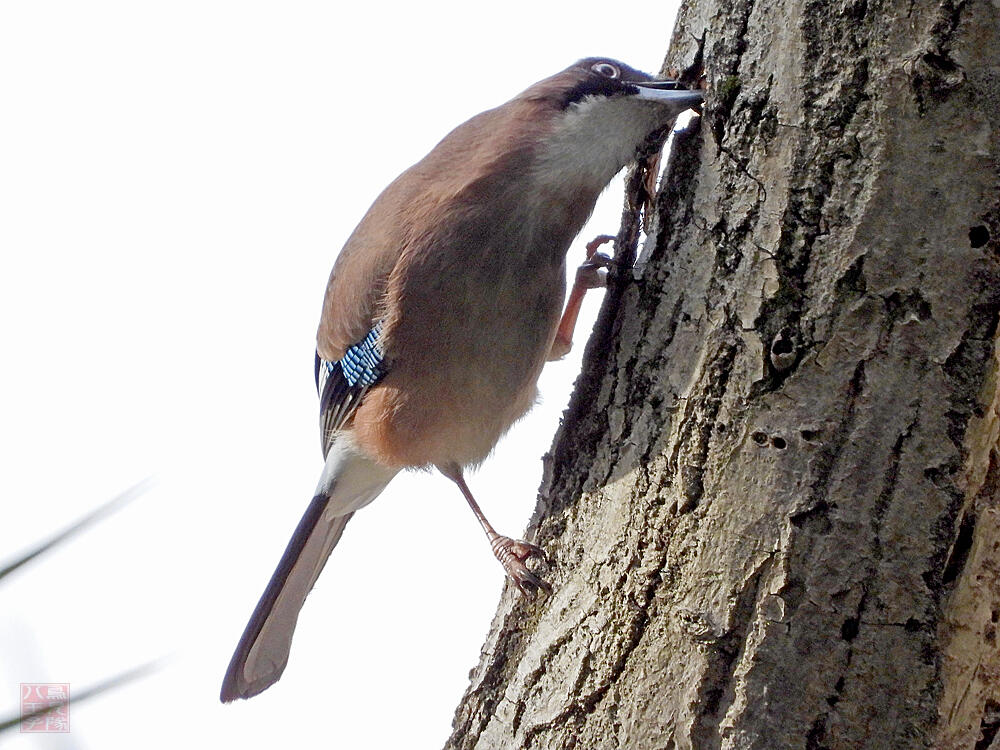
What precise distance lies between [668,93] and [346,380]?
1.95m

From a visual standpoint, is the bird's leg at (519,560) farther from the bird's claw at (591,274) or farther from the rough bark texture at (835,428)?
the bird's claw at (591,274)

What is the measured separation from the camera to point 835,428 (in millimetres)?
2229

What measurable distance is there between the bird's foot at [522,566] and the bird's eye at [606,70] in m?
1.54

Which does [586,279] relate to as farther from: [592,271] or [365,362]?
[365,362]

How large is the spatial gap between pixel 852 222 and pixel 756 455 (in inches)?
21.1

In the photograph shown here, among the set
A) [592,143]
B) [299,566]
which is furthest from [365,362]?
[592,143]

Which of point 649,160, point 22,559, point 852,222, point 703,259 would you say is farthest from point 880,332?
point 22,559

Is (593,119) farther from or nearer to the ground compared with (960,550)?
farther from the ground

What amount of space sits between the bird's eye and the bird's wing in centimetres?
118

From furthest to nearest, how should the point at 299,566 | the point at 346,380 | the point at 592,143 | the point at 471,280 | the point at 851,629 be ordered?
the point at 299,566 → the point at 346,380 → the point at 471,280 → the point at 592,143 → the point at 851,629

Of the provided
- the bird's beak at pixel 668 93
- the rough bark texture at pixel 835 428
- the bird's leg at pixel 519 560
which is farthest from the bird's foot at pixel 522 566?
the bird's beak at pixel 668 93

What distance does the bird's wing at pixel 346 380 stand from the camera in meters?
A: 4.00

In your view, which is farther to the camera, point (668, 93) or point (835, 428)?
point (668, 93)

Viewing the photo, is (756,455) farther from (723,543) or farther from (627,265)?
(627,265)
